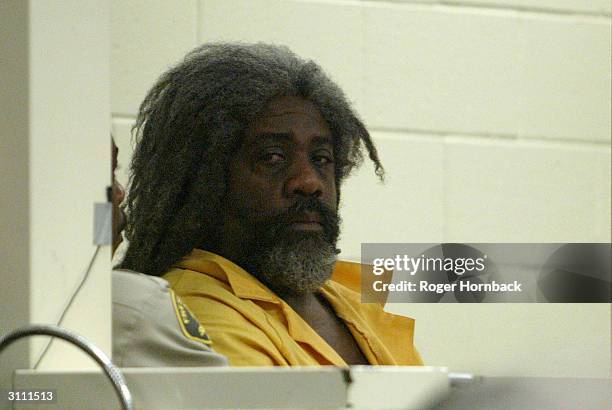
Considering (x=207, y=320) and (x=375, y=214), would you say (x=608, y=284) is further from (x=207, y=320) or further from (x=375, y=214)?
(x=207, y=320)

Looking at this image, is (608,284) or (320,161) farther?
(608,284)

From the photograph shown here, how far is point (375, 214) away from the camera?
6.77 feet

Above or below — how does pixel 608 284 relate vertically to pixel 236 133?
below

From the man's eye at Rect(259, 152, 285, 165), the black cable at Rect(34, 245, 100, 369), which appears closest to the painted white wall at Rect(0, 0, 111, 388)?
the black cable at Rect(34, 245, 100, 369)

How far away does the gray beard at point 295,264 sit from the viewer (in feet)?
6.56

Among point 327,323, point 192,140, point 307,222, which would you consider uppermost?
point 192,140

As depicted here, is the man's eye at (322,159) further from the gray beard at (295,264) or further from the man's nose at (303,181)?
the gray beard at (295,264)

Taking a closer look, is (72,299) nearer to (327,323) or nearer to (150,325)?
(150,325)

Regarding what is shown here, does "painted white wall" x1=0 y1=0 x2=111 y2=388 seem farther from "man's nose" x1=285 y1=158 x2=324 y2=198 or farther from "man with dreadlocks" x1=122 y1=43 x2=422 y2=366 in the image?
"man's nose" x1=285 y1=158 x2=324 y2=198

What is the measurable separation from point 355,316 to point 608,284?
432 millimetres

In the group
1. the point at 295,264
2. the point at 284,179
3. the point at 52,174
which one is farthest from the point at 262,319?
the point at 52,174

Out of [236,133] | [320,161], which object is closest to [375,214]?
[320,161]

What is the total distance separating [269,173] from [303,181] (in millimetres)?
55

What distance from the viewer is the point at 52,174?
1934 mm
